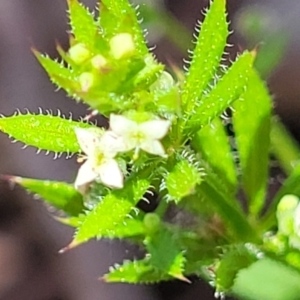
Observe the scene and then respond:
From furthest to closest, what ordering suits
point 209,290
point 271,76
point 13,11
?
point 13,11
point 271,76
point 209,290

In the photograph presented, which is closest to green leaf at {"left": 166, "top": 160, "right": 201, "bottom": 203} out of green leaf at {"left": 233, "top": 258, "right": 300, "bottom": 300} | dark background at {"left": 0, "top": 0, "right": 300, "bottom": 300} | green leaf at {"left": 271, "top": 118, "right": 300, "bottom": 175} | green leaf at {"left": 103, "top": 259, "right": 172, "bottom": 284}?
green leaf at {"left": 103, "top": 259, "right": 172, "bottom": 284}

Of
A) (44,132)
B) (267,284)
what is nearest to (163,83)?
(44,132)

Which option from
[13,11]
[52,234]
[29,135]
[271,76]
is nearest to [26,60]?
[13,11]

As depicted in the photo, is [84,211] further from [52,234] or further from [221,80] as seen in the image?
[52,234]

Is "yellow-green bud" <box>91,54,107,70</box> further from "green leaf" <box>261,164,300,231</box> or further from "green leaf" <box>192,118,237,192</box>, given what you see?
"green leaf" <box>261,164,300,231</box>

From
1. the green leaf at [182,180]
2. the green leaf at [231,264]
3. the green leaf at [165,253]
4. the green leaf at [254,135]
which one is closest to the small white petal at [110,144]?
the green leaf at [182,180]

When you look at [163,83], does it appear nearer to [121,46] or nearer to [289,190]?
[121,46]
